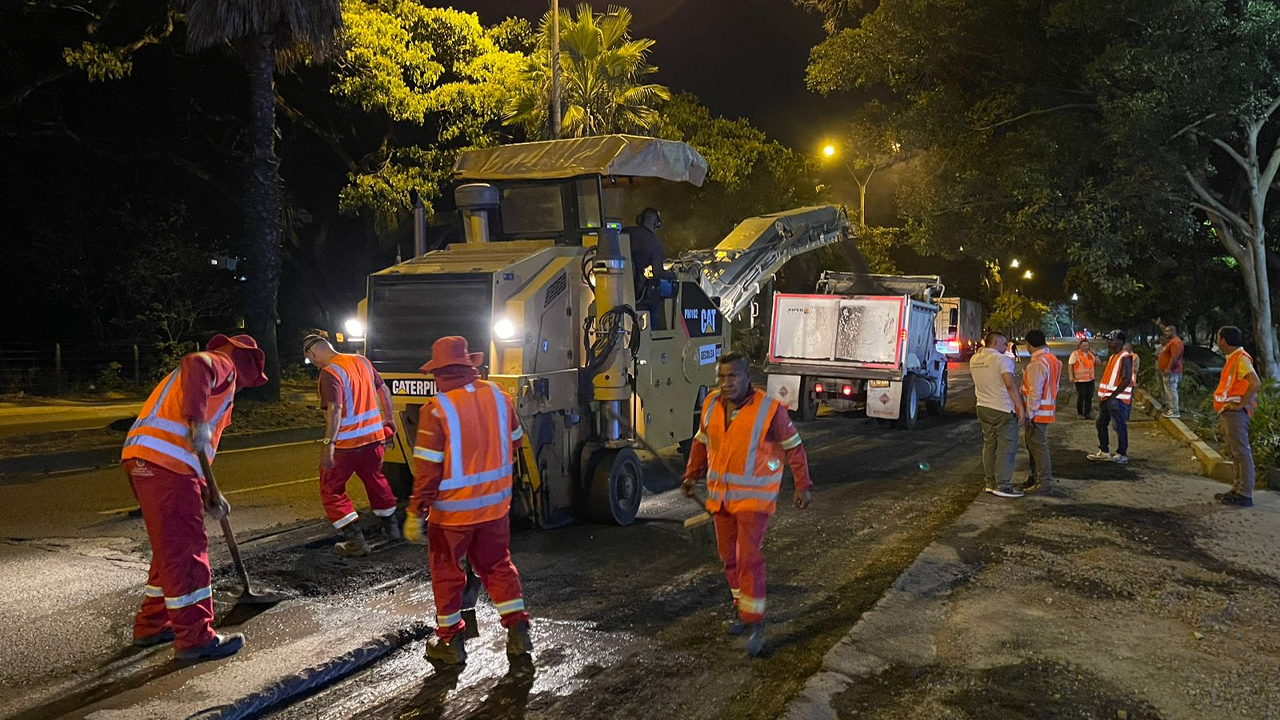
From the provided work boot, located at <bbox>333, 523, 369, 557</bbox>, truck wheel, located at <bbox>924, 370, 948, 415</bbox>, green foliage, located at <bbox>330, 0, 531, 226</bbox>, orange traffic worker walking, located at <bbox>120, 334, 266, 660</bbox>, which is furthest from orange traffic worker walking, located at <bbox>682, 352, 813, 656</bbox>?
green foliage, located at <bbox>330, 0, 531, 226</bbox>

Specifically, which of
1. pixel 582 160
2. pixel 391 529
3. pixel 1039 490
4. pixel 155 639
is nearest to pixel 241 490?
pixel 391 529

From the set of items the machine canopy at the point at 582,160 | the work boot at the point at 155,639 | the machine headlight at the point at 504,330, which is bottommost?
the work boot at the point at 155,639

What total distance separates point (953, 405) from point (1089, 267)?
3999mm

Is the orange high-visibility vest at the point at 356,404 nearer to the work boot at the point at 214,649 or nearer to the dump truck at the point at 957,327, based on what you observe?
the work boot at the point at 214,649

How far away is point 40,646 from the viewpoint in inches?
197

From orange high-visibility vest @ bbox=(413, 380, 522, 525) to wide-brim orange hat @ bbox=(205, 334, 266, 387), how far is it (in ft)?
4.11

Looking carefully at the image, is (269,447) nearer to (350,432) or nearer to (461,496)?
(350,432)

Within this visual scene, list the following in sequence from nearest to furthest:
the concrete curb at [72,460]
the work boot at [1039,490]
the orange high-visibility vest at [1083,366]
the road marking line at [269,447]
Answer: the work boot at [1039,490] < the concrete curb at [72,460] < the road marking line at [269,447] < the orange high-visibility vest at [1083,366]

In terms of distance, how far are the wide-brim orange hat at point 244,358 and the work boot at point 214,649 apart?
1.36m

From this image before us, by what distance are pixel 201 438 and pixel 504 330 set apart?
8.47 ft

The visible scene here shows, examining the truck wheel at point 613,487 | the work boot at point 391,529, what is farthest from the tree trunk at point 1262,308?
the work boot at point 391,529

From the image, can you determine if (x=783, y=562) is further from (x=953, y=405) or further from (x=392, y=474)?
(x=953, y=405)

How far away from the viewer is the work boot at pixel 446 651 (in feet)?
15.8

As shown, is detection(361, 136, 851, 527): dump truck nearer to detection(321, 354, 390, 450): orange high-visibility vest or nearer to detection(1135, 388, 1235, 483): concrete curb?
detection(321, 354, 390, 450): orange high-visibility vest
